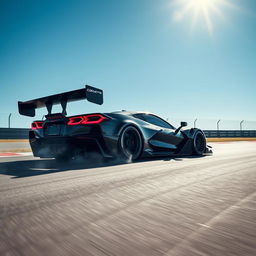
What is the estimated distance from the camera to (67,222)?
1413 mm

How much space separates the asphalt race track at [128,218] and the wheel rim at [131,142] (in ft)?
7.93

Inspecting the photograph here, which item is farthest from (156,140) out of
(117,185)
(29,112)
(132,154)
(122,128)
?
(117,185)

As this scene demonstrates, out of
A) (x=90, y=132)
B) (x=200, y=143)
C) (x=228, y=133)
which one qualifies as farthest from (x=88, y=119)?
(x=228, y=133)

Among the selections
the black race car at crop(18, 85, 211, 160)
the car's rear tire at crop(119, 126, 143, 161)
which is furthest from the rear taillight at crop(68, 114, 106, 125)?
the car's rear tire at crop(119, 126, 143, 161)

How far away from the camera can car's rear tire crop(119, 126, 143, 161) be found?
483cm

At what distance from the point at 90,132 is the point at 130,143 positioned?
113cm

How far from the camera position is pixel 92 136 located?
442 cm

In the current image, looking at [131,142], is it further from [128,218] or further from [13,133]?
[13,133]

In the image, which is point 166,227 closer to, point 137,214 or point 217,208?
point 137,214

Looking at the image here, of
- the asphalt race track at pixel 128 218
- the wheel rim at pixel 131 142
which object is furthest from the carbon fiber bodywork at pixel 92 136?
the asphalt race track at pixel 128 218

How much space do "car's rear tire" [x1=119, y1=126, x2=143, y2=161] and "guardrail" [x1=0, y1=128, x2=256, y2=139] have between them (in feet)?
54.5

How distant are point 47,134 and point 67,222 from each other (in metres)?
3.65

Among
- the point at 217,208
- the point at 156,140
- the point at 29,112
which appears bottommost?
the point at 217,208

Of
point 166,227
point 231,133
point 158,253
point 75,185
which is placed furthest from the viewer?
point 231,133
